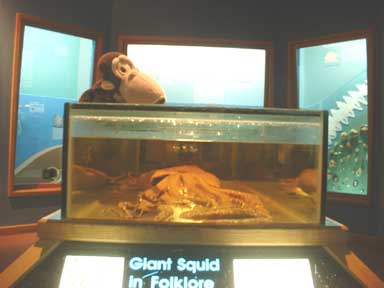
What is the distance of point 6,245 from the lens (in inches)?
98.1

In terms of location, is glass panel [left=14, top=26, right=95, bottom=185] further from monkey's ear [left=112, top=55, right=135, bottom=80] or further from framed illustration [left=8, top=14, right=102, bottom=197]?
monkey's ear [left=112, top=55, right=135, bottom=80]

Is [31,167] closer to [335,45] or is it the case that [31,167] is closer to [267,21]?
[267,21]

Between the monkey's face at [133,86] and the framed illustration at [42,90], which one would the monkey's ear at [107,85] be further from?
the framed illustration at [42,90]

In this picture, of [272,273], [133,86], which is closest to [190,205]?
[272,273]

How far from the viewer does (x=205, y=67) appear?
2.86m

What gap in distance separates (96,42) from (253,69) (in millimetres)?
1337

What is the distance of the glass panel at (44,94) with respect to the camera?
9.00ft

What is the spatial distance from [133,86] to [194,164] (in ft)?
1.50

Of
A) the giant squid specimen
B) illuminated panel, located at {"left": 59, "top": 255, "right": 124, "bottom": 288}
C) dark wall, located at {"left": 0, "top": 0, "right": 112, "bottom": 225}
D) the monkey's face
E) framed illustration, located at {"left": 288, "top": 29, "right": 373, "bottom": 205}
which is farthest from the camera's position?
framed illustration, located at {"left": 288, "top": 29, "right": 373, "bottom": 205}

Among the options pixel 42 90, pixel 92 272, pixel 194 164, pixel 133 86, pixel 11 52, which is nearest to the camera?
pixel 92 272

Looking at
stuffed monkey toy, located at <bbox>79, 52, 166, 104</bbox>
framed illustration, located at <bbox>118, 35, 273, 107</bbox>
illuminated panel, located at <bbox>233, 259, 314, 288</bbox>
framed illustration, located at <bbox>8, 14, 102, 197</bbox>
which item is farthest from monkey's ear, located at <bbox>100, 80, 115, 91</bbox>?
framed illustration, located at <bbox>8, 14, 102, 197</bbox>

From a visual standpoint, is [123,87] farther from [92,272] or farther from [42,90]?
[42,90]

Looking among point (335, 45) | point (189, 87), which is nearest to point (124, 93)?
point (189, 87)

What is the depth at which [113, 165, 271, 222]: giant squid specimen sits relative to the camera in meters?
0.97
